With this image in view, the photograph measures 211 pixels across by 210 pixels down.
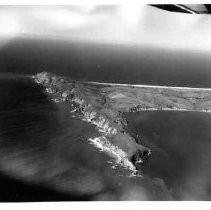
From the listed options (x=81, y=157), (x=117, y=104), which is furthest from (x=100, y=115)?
(x=81, y=157)

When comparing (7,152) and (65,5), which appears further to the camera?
(7,152)

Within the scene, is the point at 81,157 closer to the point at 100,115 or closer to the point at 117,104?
the point at 100,115

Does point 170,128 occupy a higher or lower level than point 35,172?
higher

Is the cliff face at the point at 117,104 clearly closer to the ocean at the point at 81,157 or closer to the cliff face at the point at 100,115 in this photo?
the cliff face at the point at 100,115

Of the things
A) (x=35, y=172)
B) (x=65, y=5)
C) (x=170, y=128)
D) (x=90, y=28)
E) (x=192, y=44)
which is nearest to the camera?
(x=65, y=5)

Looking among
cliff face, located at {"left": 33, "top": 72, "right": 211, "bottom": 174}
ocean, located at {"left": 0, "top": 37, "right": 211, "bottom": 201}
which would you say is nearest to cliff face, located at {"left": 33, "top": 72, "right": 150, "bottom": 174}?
cliff face, located at {"left": 33, "top": 72, "right": 211, "bottom": 174}

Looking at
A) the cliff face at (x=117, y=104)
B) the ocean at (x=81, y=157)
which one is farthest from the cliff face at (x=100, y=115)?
the ocean at (x=81, y=157)
